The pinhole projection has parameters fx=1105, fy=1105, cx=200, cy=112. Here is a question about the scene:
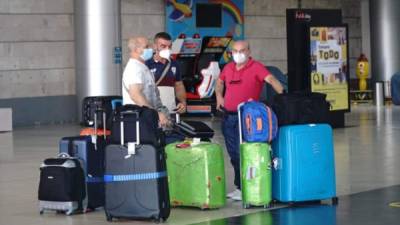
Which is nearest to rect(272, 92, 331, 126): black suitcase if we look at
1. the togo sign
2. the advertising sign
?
the advertising sign

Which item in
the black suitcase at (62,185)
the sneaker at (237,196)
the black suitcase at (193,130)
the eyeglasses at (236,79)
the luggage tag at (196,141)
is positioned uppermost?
the eyeglasses at (236,79)

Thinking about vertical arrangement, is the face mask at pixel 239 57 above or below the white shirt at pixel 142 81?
above

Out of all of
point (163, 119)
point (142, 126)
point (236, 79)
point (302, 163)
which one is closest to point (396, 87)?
point (302, 163)

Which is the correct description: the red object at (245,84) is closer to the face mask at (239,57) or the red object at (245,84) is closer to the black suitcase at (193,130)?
the face mask at (239,57)

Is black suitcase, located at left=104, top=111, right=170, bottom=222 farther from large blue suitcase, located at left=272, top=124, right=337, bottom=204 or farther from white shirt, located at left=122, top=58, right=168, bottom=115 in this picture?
large blue suitcase, located at left=272, top=124, right=337, bottom=204

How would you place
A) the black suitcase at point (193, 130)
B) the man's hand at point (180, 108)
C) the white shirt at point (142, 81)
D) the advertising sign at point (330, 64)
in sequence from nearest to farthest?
the white shirt at point (142, 81) < the black suitcase at point (193, 130) < the man's hand at point (180, 108) < the advertising sign at point (330, 64)

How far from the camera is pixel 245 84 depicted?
12.6 m

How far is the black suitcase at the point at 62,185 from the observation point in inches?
458

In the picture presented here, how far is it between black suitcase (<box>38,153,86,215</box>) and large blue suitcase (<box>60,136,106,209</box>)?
149 millimetres

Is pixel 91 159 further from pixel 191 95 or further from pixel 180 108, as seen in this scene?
pixel 191 95

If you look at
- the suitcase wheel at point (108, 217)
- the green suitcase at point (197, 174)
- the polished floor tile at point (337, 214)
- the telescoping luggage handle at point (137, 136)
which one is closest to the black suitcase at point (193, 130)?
the green suitcase at point (197, 174)

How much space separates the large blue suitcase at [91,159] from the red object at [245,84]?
5.30 ft

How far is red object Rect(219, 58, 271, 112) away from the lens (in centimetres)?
1254

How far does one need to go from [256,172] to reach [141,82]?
1.56 metres
